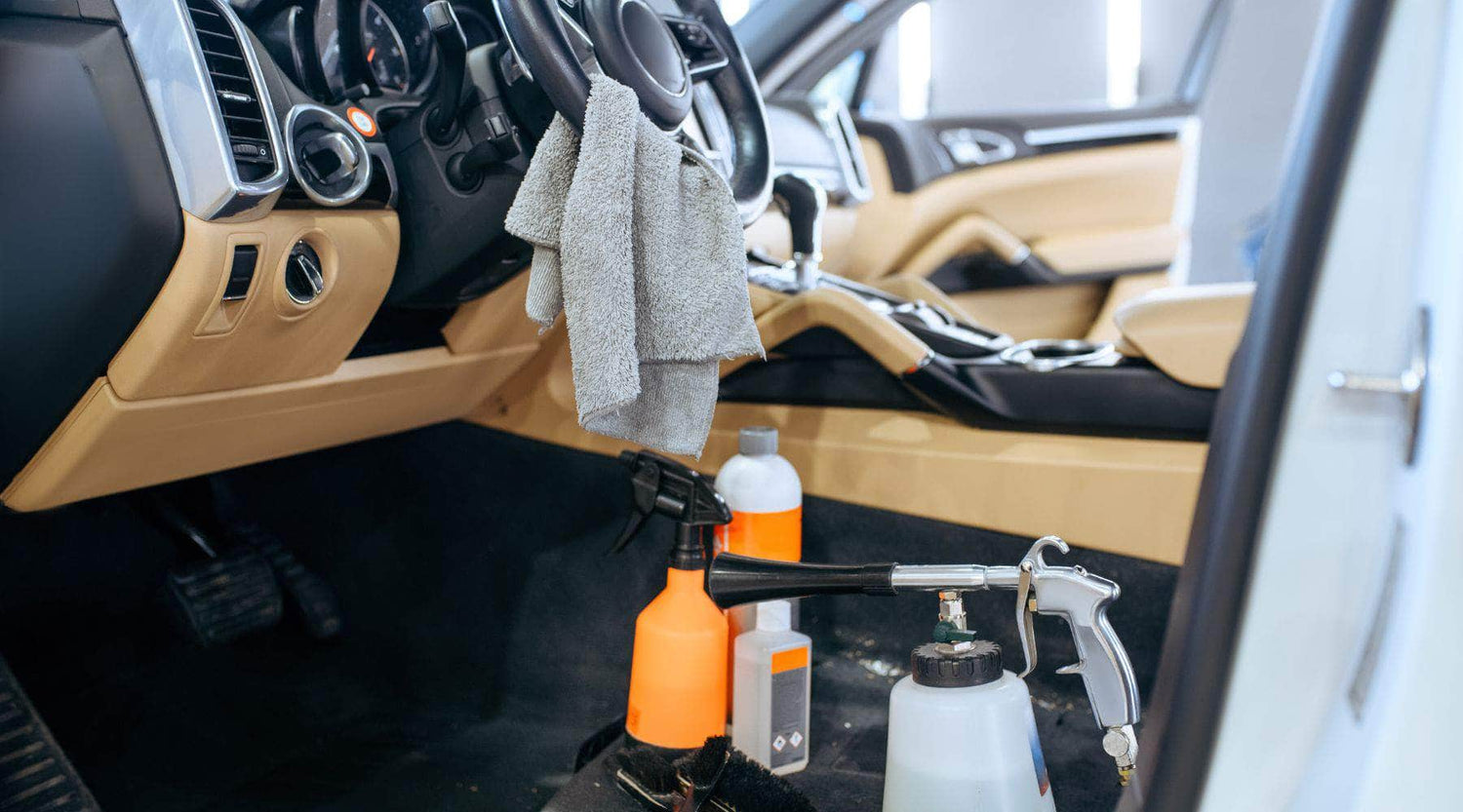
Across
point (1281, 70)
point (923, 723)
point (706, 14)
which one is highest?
point (706, 14)

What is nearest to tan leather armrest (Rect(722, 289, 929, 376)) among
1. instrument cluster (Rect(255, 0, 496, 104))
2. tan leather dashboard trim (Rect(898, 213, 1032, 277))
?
instrument cluster (Rect(255, 0, 496, 104))

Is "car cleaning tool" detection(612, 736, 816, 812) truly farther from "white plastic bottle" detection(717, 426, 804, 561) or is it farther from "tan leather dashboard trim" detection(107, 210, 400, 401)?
"tan leather dashboard trim" detection(107, 210, 400, 401)

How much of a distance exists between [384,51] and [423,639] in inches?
31.3

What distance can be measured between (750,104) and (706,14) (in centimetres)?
9

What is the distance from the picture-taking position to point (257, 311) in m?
0.93

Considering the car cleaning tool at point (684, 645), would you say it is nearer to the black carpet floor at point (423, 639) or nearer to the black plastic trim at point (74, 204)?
the black carpet floor at point (423, 639)

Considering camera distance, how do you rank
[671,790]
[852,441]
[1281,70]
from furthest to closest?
[1281,70], [852,441], [671,790]

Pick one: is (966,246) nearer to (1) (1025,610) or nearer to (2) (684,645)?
(2) (684,645)

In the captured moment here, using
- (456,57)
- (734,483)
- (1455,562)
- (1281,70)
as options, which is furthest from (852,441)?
(1281,70)

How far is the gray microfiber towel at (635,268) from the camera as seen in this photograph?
2.63 feet

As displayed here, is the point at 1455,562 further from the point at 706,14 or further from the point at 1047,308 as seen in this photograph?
the point at 1047,308

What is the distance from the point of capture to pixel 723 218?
0.88m

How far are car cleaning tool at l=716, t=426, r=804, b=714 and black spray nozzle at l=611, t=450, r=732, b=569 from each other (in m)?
0.03

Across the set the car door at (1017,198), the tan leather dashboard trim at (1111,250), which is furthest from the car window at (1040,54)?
the tan leather dashboard trim at (1111,250)
